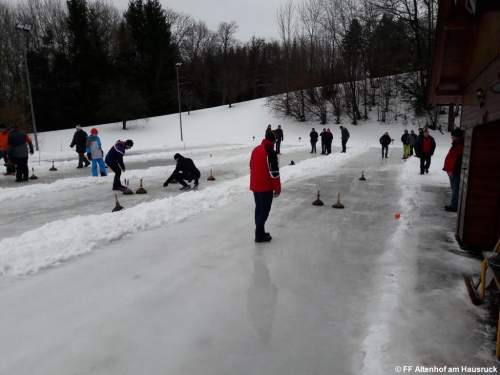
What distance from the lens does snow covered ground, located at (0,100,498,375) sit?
306 centimetres

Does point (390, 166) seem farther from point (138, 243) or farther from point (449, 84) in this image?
point (138, 243)

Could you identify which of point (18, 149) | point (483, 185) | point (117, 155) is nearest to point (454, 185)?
point (483, 185)

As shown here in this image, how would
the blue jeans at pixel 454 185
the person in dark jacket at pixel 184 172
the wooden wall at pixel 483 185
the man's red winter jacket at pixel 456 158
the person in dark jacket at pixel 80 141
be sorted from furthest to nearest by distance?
the person in dark jacket at pixel 80 141 < the person in dark jacket at pixel 184 172 < the blue jeans at pixel 454 185 < the man's red winter jacket at pixel 456 158 < the wooden wall at pixel 483 185

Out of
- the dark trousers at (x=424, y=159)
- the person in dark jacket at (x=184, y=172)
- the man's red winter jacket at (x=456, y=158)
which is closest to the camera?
the man's red winter jacket at (x=456, y=158)

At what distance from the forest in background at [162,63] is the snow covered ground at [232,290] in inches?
1307

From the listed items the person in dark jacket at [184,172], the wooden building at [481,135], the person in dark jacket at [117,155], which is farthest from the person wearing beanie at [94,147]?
the wooden building at [481,135]

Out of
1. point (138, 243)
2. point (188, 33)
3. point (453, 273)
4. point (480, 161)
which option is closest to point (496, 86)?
point (480, 161)

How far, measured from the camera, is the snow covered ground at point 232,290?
3.06 meters

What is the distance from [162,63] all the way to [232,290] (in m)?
51.0

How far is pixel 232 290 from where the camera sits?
14.0 ft

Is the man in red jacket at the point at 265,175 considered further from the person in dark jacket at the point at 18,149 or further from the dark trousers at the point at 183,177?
the person in dark jacket at the point at 18,149

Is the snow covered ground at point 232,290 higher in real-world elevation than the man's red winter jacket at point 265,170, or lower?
lower

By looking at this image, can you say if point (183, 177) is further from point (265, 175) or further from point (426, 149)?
point (426, 149)

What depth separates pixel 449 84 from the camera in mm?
11094
